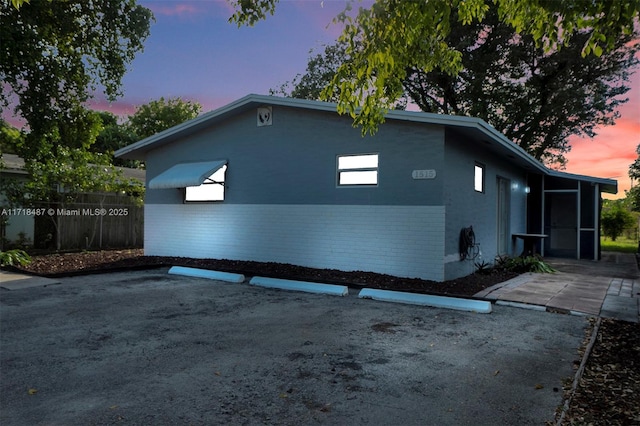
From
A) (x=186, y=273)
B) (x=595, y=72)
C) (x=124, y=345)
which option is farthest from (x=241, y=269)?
(x=595, y=72)

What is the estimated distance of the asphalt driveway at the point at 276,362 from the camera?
9.25 feet

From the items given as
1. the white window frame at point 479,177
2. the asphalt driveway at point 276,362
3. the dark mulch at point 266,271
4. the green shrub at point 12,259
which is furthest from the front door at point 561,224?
the green shrub at point 12,259

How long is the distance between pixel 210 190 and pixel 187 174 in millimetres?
988

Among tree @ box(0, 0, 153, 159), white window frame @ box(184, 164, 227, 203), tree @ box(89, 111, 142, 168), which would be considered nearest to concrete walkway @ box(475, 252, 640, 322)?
white window frame @ box(184, 164, 227, 203)

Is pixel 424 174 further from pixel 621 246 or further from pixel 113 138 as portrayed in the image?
pixel 113 138

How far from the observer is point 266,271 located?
9102 millimetres

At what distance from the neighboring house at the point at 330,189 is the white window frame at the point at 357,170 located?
A: 23 millimetres

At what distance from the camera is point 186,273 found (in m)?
9.27

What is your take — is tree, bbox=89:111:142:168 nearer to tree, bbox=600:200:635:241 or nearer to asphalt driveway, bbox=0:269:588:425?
asphalt driveway, bbox=0:269:588:425

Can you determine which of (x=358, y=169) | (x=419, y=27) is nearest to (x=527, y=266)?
(x=358, y=169)

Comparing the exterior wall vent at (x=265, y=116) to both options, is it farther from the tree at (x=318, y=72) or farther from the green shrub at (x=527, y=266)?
the tree at (x=318, y=72)

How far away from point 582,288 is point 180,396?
7651mm

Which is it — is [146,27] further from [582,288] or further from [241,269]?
[582,288]

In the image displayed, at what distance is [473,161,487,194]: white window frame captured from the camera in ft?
32.0
